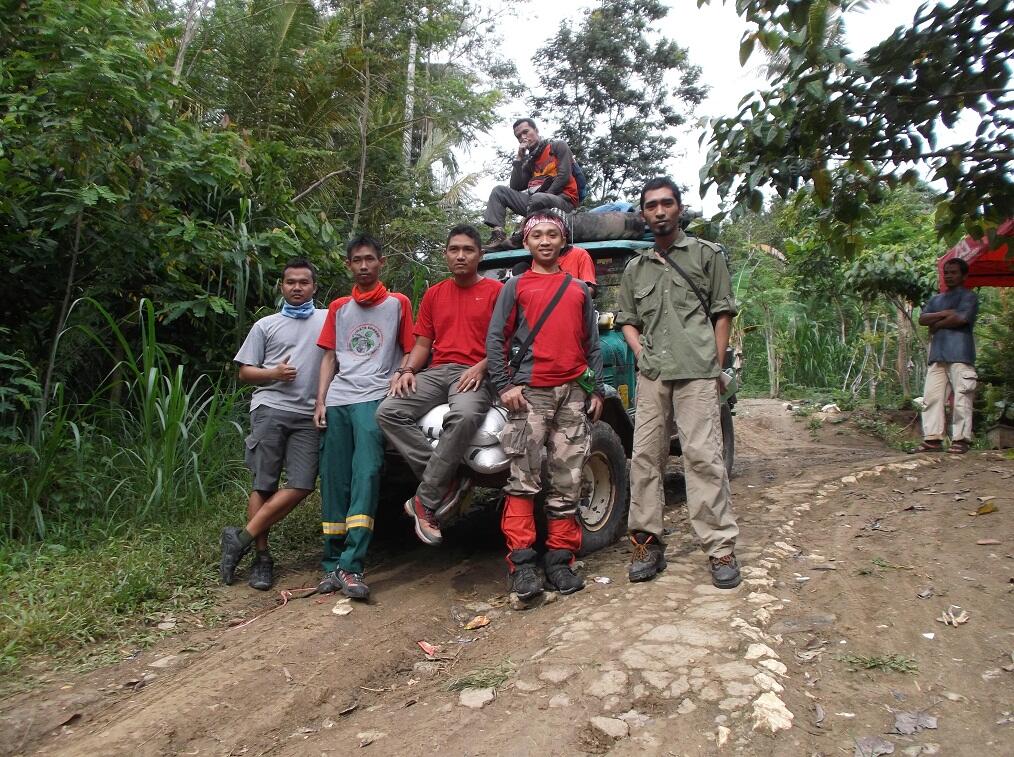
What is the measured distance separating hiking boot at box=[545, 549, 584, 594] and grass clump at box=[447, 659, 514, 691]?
81cm

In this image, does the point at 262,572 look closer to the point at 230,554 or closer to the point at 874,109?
the point at 230,554

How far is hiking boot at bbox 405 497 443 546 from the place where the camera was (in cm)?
407

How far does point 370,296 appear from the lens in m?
4.57

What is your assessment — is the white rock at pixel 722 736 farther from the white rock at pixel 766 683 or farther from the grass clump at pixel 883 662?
the grass clump at pixel 883 662

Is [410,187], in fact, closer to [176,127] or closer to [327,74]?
[327,74]

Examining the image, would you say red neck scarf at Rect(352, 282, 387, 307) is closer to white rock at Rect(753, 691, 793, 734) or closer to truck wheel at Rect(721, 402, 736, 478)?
white rock at Rect(753, 691, 793, 734)

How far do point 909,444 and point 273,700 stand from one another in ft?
27.3

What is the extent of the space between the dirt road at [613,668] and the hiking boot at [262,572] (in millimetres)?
89

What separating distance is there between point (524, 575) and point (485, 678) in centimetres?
81

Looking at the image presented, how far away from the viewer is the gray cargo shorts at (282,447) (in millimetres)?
4539

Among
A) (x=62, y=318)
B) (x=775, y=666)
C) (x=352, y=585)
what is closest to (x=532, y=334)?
(x=352, y=585)

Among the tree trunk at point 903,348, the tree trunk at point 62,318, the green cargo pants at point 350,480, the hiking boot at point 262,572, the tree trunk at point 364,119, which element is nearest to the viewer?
the green cargo pants at point 350,480

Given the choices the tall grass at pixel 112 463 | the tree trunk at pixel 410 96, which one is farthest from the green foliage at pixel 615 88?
the tall grass at pixel 112 463

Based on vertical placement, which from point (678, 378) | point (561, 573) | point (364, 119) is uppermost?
point (364, 119)
